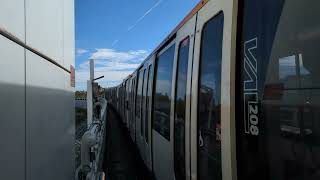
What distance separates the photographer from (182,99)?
5816 millimetres

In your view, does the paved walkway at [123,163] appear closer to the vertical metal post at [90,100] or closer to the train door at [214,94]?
the vertical metal post at [90,100]

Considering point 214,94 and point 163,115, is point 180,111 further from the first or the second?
point 163,115

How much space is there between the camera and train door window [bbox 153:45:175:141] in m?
7.24

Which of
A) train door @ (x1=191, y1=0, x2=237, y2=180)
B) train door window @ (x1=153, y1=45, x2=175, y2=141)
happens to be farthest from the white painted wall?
train door window @ (x1=153, y1=45, x2=175, y2=141)

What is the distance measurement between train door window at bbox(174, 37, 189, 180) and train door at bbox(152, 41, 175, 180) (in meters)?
0.37

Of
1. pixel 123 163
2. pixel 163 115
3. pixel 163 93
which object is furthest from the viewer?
pixel 123 163

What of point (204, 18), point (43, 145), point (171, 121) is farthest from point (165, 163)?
point (43, 145)

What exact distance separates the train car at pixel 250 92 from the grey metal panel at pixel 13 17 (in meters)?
1.51

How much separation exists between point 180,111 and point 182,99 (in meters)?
0.20

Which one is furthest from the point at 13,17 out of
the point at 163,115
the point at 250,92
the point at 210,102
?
the point at 163,115

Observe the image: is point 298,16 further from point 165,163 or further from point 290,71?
point 165,163

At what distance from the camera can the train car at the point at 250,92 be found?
2.62 metres

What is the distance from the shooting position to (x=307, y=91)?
2592mm

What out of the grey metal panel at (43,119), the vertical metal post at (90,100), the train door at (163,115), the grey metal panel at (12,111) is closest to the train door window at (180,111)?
the train door at (163,115)
